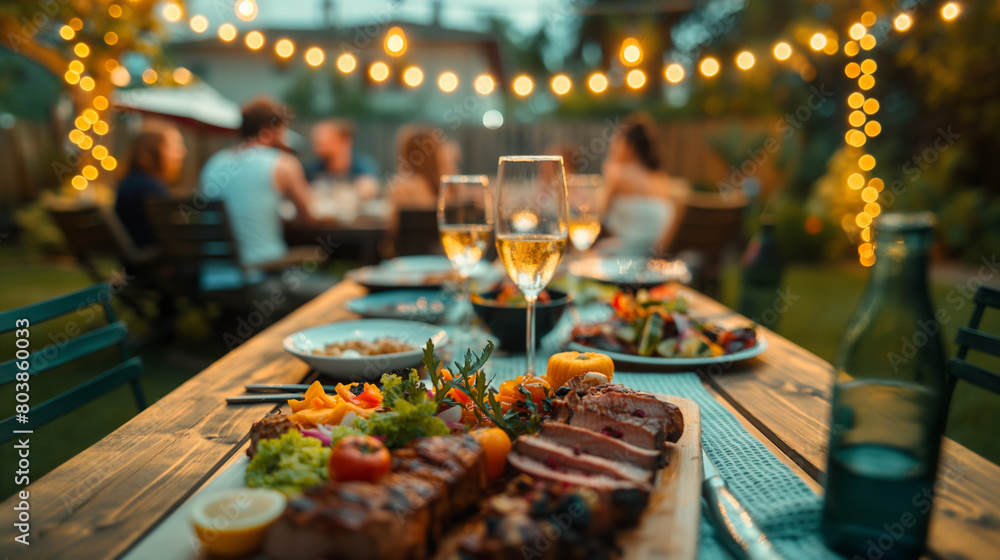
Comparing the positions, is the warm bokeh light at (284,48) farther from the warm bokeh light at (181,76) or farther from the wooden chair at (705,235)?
the wooden chair at (705,235)

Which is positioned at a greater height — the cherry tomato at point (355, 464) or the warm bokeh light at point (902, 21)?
the warm bokeh light at point (902, 21)

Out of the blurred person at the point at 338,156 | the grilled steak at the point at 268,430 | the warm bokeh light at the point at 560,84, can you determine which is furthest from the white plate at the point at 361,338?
the blurred person at the point at 338,156

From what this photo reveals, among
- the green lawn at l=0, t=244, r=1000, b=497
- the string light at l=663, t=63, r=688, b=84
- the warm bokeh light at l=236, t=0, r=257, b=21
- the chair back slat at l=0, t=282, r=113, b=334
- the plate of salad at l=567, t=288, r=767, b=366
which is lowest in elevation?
the green lawn at l=0, t=244, r=1000, b=497

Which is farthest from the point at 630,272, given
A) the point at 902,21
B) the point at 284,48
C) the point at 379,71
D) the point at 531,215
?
the point at 284,48

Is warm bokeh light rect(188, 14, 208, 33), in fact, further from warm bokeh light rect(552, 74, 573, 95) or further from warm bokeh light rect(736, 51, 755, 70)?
warm bokeh light rect(736, 51, 755, 70)

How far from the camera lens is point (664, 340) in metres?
1.70

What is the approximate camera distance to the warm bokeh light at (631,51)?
6207mm

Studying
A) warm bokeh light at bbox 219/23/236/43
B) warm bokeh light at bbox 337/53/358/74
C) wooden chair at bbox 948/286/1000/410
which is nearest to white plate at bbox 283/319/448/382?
wooden chair at bbox 948/286/1000/410

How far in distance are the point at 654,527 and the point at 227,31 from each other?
696cm

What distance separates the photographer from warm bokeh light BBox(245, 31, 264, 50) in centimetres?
646

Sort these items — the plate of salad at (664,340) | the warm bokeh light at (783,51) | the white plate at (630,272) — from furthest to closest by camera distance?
the warm bokeh light at (783,51), the white plate at (630,272), the plate of salad at (664,340)

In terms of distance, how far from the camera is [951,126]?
1091 cm

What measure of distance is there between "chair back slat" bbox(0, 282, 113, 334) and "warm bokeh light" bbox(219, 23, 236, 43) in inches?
210

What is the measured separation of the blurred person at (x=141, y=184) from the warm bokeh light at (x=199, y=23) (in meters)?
1.37
